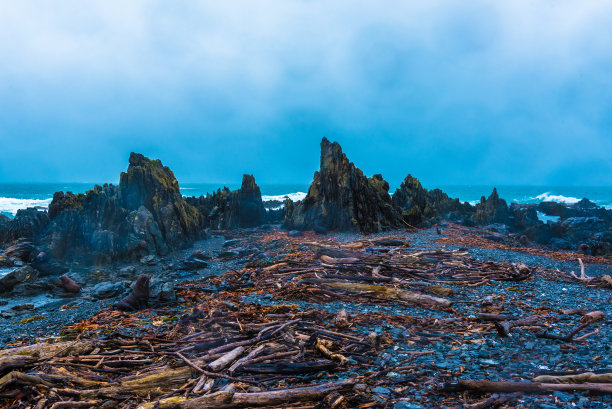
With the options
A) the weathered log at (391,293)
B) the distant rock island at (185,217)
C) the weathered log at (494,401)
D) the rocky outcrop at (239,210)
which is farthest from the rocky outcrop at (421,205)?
the weathered log at (494,401)

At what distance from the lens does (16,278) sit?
50.9 feet

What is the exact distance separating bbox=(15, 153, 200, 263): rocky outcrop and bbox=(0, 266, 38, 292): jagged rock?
449 centimetres

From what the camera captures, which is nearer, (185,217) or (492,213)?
(185,217)

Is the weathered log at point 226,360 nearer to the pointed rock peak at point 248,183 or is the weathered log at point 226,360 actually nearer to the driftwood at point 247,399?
the driftwood at point 247,399

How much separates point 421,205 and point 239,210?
18360mm

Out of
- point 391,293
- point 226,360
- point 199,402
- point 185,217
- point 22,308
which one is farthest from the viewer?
point 185,217

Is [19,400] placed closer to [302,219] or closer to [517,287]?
[517,287]

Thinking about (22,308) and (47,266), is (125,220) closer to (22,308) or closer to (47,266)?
(47,266)

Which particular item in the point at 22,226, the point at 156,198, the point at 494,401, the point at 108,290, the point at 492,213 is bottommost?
the point at 494,401

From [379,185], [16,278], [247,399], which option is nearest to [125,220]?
[16,278]

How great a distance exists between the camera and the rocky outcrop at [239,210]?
115 feet

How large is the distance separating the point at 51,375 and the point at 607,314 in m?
10.8

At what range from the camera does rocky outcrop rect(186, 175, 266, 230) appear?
34.9 meters

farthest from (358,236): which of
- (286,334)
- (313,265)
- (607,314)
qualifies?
(286,334)
